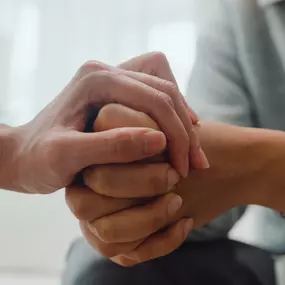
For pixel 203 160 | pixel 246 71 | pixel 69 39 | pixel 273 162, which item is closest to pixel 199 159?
pixel 203 160

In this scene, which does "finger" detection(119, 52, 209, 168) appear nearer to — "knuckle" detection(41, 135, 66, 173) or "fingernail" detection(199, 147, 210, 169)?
"fingernail" detection(199, 147, 210, 169)

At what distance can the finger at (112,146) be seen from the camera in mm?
539

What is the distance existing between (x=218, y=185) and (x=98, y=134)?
20cm

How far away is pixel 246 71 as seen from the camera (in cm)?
93

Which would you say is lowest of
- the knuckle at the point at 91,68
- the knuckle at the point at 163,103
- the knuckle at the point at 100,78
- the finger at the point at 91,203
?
the finger at the point at 91,203

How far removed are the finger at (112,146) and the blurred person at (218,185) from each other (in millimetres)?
21

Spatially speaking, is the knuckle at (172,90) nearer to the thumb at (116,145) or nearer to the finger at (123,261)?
the thumb at (116,145)

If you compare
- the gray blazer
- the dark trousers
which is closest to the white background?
the gray blazer

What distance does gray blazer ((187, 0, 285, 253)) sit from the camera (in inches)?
35.4

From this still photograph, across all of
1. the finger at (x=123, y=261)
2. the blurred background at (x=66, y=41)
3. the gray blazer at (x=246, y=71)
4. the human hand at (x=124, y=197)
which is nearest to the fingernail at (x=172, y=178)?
the human hand at (x=124, y=197)

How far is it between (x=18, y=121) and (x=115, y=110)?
805mm

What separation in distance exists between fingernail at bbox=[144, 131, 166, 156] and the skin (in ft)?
0.09

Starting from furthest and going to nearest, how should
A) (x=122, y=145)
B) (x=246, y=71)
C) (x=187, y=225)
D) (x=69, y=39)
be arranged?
1. (x=69, y=39)
2. (x=246, y=71)
3. (x=187, y=225)
4. (x=122, y=145)

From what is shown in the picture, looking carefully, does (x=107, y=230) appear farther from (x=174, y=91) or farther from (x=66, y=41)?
(x=66, y=41)
